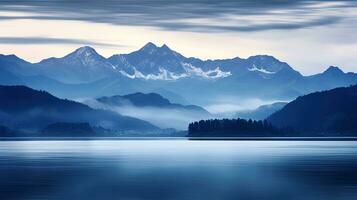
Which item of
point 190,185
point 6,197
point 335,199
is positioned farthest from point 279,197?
point 6,197

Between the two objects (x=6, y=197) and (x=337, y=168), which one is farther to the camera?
(x=337, y=168)

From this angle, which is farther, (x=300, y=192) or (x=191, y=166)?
(x=191, y=166)

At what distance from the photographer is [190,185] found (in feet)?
332

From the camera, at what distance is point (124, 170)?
134m

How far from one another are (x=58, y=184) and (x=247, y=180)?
27551mm

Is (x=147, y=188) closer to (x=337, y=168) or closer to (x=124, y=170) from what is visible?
(x=124, y=170)

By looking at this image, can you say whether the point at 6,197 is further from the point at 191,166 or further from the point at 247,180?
the point at 191,166

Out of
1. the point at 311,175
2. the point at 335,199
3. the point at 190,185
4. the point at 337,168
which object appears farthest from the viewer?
the point at 337,168

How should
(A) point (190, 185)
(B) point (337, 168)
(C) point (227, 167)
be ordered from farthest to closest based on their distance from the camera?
1. (C) point (227, 167)
2. (B) point (337, 168)
3. (A) point (190, 185)

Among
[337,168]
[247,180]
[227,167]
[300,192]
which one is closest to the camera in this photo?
[300,192]

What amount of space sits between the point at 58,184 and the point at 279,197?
1305 inches

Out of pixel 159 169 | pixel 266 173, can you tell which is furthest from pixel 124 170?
pixel 266 173

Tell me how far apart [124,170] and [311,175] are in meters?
34.7

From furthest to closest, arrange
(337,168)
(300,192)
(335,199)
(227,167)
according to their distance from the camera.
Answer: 1. (227,167)
2. (337,168)
3. (300,192)
4. (335,199)
